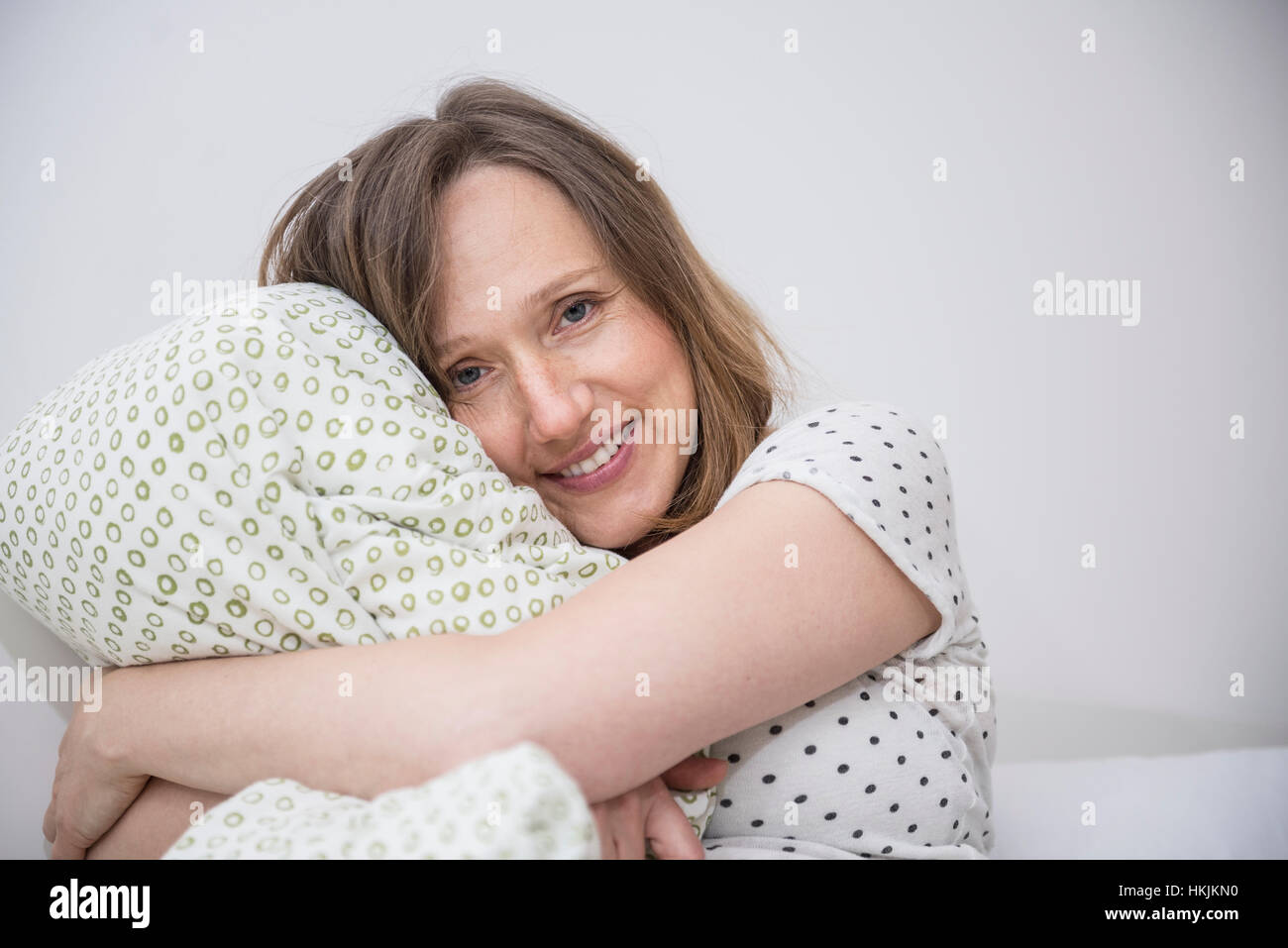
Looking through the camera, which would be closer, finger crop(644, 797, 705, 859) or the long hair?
finger crop(644, 797, 705, 859)

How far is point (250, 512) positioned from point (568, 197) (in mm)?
648

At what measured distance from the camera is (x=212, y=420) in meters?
0.83

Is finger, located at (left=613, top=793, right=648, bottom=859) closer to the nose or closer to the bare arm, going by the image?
the bare arm

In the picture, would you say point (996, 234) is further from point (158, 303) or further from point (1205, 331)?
point (158, 303)

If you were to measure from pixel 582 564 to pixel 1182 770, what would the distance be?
1191 mm

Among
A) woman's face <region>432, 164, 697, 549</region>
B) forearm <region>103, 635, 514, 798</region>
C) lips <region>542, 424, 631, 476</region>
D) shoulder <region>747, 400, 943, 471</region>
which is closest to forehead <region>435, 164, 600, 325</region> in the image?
woman's face <region>432, 164, 697, 549</region>

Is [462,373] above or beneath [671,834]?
above

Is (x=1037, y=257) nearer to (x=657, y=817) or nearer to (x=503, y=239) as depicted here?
(x=503, y=239)

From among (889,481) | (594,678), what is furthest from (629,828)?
(889,481)

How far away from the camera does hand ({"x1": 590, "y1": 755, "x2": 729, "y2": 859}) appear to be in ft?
2.57

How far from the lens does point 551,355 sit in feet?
3.81

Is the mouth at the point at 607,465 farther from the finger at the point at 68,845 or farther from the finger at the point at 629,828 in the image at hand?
the finger at the point at 68,845

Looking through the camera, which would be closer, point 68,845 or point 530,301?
point 68,845

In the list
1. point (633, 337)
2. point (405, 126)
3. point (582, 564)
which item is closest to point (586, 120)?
point (405, 126)
